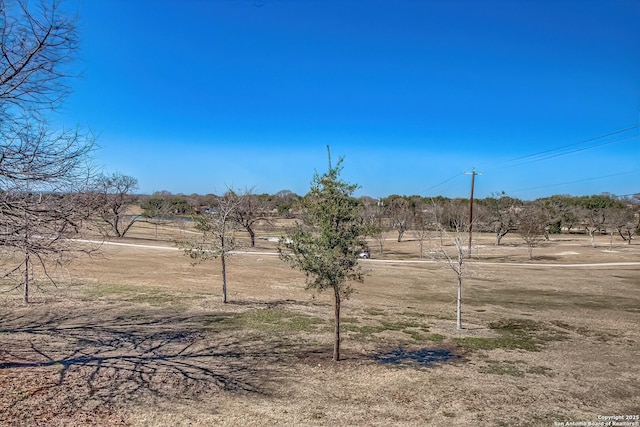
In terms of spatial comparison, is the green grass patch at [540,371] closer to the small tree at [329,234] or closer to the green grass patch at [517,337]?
the green grass patch at [517,337]

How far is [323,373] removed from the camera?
34.8 ft

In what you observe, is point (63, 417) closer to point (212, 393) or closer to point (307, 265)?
point (212, 393)

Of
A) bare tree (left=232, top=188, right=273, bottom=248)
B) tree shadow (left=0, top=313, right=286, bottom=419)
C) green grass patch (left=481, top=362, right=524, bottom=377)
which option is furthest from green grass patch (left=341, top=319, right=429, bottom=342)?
bare tree (left=232, top=188, right=273, bottom=248)

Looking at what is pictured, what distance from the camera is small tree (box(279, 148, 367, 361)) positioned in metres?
10.9

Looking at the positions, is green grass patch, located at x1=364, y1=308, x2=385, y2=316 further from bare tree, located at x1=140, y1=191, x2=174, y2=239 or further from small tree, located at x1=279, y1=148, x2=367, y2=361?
bare tree, located at x1=140, y1=191, x2=174, y2=239

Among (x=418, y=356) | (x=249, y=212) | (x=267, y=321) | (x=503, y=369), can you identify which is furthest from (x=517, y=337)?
(x=249, y=212)

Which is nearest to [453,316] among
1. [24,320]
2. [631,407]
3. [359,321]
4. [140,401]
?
[359,321]

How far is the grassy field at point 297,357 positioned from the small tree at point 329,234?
2643 mm

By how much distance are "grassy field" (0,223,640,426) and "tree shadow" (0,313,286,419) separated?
0.05 metres

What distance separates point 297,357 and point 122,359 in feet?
15.2

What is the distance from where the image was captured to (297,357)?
11844mm

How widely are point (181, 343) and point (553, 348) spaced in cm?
1214

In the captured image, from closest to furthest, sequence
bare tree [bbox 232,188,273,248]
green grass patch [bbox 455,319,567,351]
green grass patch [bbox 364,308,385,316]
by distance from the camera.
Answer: green grass patch [bbox 455,319,567,351] < green grass patch [bbox 364,308,385,316] < bare tree [bbox 232,188,273,248]

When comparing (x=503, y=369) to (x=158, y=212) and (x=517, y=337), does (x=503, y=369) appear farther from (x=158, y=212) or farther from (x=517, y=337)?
(x=158, y=212)
